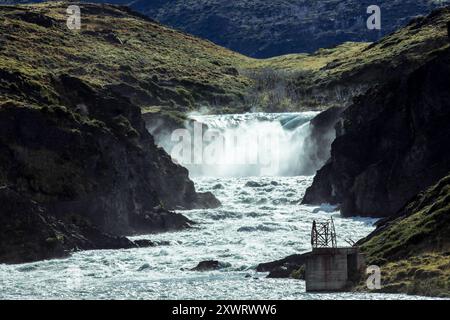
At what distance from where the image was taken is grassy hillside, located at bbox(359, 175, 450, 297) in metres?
121

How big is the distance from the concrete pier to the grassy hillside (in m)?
3.84

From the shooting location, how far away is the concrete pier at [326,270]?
411 ft

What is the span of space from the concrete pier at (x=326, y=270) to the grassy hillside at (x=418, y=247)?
3.84 meters

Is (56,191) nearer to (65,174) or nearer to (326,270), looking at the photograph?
(65,174)

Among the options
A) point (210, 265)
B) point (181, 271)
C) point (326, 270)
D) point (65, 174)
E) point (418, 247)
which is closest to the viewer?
point (326, 270)

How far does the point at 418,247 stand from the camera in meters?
132

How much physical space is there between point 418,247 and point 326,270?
11483 mm

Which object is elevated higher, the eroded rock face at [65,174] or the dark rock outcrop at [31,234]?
the eroded rock face at [65,174]

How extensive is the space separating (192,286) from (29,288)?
15993 millimetres

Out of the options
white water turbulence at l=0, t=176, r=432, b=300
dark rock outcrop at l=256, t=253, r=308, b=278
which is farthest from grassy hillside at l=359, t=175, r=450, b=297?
dark rock outcrop at l=256, t=253, r=308, b=278

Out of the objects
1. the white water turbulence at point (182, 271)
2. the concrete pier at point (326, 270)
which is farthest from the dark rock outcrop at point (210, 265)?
the concrete pier at point (326, 270)

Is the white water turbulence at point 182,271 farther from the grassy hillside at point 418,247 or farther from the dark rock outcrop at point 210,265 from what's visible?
the grassy hillside at point 418,247

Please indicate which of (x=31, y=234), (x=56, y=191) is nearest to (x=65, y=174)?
(x=56, y=191)

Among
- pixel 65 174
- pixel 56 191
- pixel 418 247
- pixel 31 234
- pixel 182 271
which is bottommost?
pixel 182 271
